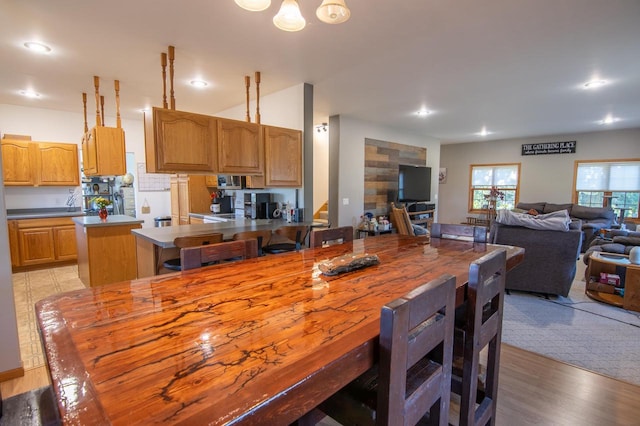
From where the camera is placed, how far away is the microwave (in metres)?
4.57

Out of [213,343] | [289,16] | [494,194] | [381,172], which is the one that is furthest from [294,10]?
[494,194]

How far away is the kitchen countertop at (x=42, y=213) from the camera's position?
15.8ft

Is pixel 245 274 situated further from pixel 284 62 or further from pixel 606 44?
pixel 606 44

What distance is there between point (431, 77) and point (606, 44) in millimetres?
1527

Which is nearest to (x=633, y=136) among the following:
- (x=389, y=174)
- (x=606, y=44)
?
(x=389, y=174)

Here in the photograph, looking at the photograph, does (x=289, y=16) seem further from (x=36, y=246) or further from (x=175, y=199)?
(x=36, y=246)

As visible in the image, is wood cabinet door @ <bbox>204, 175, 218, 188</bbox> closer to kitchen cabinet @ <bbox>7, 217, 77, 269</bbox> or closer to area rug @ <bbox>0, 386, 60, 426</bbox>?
kitchen cabinet @ <bbox>7, 217, 77, 269</bbox>

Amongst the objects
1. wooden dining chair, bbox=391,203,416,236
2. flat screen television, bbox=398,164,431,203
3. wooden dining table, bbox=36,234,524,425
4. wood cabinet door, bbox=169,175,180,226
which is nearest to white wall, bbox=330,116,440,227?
wooden dining chair, bbox=391,203,416,236

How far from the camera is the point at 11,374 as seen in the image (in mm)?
2252

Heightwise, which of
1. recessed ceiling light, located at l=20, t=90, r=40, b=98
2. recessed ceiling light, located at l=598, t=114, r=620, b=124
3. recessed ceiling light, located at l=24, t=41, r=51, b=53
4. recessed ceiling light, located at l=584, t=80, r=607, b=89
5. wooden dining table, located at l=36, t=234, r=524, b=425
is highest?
recessed ceiling light, located at l=598, t=114, r=620, b=124

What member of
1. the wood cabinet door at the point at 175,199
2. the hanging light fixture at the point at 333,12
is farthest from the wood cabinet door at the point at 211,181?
the hanging light fixture at the point at 333,12

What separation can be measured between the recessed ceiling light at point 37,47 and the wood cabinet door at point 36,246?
313cm

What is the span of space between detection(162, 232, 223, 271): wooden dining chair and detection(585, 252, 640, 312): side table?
428 cm

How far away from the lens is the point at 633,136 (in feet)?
22.1
